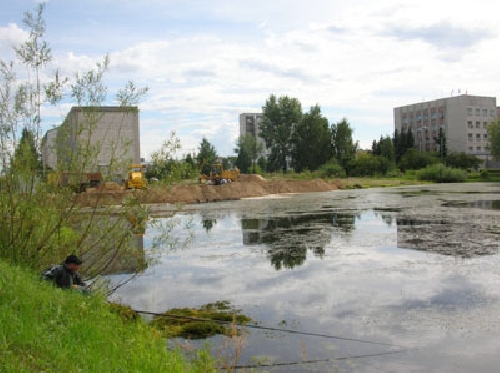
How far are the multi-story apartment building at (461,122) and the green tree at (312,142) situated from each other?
3277 cm

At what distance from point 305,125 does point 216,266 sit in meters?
81.6

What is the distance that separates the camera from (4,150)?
9227mm

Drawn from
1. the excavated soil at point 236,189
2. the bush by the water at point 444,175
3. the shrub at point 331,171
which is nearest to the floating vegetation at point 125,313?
the excavated soil at point 236,189

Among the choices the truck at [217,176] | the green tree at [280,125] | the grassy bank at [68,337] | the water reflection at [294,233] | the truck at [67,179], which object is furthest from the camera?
the green tree at [280,125]

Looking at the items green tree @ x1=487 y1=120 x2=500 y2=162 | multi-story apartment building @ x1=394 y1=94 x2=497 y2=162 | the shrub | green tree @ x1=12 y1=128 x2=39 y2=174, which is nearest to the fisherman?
green tree @ x1=12 y1=128 x2=39 y2=174

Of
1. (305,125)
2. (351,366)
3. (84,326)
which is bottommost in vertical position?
(351,366)

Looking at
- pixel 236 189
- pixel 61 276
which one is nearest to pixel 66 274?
pixel 61 276

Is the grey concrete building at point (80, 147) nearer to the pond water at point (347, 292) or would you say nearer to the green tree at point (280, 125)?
the pond water at point (347, 292)

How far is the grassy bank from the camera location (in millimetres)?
4965

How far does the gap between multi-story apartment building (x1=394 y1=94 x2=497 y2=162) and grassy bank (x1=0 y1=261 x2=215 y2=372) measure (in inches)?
4579

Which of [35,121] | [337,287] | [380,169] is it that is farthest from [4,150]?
[380,169]

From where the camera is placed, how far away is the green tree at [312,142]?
303 feet

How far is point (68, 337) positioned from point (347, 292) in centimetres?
589

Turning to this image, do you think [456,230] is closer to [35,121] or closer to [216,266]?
[216,266]
